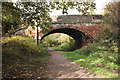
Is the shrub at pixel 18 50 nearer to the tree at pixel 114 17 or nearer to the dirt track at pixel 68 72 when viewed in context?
the dirt track at pixel 68 72

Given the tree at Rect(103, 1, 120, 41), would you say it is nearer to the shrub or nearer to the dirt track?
the dirt track

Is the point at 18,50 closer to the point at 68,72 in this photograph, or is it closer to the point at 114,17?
the point at 68,72

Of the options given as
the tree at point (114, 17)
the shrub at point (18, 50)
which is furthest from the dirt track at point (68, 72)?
the tree at point (114, 17)

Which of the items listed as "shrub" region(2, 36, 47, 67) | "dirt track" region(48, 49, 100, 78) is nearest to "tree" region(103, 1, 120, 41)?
"dirt track" region(48, 49, 100, 78)

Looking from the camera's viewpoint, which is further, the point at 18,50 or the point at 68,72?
the point at 18,50

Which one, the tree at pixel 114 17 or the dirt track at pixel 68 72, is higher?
the tree at pixel 114 17

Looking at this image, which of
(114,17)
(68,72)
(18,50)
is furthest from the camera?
(18,50)

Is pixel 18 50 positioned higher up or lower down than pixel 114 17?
lower down

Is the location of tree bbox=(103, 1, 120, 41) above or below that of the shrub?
above

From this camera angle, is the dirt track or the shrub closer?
the dirt track

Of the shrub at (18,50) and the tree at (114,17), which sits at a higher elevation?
the tree at (114,17)

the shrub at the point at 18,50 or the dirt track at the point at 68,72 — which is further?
the shrub at the point at 18,50

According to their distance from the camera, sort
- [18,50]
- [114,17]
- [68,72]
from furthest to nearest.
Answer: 1. [18,50]
2. [114,17]
3. [68,72]

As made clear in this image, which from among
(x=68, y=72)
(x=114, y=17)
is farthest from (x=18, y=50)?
→ (x=114, y=17)
